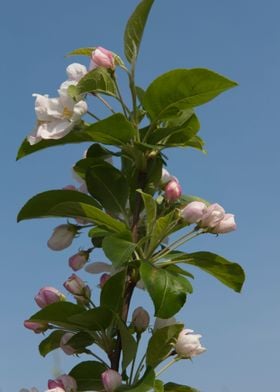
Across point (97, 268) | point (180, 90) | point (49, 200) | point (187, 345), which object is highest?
point (180, 90)

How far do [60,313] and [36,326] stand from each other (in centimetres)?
16

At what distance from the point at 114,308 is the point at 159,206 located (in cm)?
45

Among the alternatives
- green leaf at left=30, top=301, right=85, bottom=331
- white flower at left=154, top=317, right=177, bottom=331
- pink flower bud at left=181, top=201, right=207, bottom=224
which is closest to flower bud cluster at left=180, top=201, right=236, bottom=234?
pink flower bud at left=181, top=201, right=207, bottom=224

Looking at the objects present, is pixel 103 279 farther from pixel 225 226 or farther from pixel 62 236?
pixel 225 226

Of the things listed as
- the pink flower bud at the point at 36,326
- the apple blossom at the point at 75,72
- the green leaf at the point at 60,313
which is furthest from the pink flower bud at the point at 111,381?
the apple blossom at the point at 75,72

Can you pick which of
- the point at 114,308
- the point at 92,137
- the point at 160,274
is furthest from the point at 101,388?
the point at 92,137

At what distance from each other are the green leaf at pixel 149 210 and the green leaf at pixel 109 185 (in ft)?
0.58

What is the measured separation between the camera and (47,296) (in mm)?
2615

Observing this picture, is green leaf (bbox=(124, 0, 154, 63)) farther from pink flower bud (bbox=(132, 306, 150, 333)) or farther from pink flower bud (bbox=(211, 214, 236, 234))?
pink flower bud (bbox=(132, 306, 150, 333))

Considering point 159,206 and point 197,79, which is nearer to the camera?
point 197,79

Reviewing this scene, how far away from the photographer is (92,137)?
260cm

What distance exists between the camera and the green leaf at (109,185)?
269cm

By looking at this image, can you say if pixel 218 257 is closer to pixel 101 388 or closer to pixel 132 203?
pixel 132 203

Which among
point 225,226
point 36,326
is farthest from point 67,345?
point 225,226
